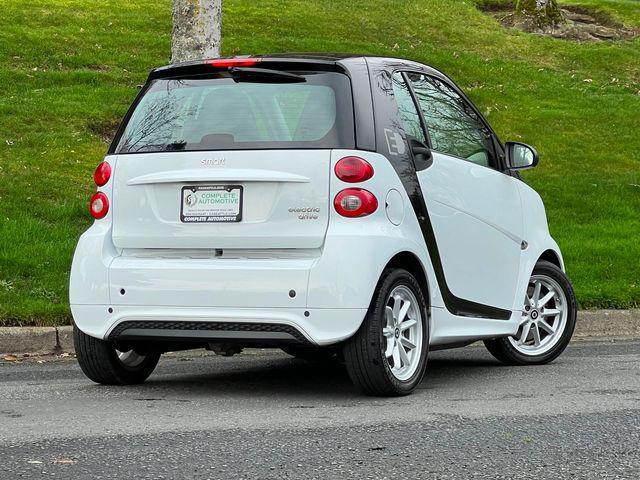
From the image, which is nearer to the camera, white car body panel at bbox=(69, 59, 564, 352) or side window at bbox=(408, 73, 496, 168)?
white car body panel at bbox=(69, 59, 564, 352)

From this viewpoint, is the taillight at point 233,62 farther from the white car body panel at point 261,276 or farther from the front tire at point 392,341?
the front tire at point 392,341

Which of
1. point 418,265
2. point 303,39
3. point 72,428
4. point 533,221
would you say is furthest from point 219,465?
point 303,39

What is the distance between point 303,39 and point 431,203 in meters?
17.3

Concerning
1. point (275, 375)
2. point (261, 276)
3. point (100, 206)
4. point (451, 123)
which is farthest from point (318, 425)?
point (451, 123)

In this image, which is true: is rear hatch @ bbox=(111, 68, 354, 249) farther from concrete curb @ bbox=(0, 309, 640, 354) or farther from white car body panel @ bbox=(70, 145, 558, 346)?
concrete curb @ bbox=(0, 309, 640, 354)

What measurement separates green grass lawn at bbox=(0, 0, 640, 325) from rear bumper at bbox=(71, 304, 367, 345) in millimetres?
2618

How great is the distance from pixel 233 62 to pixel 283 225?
109 cm

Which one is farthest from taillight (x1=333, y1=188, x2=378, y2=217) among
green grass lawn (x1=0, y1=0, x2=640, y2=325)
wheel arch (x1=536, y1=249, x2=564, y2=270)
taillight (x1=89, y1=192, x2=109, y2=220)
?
green grass lawn (x1=0, y1=0, x2=640, y2=325)

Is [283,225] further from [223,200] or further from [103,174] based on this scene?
[103,174]

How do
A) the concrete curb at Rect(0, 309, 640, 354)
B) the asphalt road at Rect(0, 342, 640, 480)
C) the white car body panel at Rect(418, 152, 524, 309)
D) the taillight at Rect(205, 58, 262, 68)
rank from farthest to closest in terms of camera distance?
the concrete curb at Rect(0, 309, 640, 354), the white car body panel at Rect(418, 152, 524, 309), the taillight at Rect(205, 58, 262, 68), the asphalt road at Rect(0, 342, 640, 480)

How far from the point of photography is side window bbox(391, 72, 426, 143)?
6.49 metres

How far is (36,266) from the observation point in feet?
32.5

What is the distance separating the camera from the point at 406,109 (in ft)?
21.6

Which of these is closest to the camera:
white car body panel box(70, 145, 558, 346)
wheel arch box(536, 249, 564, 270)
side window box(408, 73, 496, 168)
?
white car body panel box(70, 145, 558, 346)
